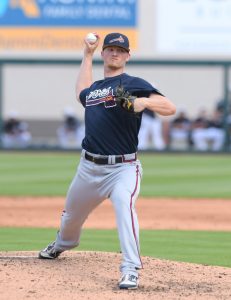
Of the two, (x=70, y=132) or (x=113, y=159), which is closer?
(x=113, y=159)

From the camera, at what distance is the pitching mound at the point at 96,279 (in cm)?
578

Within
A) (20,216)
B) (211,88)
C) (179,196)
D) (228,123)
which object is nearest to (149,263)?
(20,216)

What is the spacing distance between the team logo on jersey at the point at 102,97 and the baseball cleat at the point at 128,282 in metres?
1.22

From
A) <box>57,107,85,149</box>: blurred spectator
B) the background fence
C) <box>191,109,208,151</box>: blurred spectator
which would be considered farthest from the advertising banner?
<box>191,109,208,151</box>: blurred spectator

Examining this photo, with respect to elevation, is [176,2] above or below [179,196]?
above

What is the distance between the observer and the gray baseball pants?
19.6ft

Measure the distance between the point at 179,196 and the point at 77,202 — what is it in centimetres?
703

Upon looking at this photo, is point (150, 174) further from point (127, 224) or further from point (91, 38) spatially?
point (127, 224)

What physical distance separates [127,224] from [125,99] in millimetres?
873

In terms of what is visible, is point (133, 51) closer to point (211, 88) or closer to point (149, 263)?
point (211, 88)

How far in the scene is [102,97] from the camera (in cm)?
622

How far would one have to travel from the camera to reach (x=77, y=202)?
638cm

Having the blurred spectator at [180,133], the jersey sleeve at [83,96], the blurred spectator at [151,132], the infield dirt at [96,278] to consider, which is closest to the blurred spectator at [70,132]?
the blurred spectator at [151,132]

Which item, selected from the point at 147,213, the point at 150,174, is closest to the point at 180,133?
the point at 150,174
